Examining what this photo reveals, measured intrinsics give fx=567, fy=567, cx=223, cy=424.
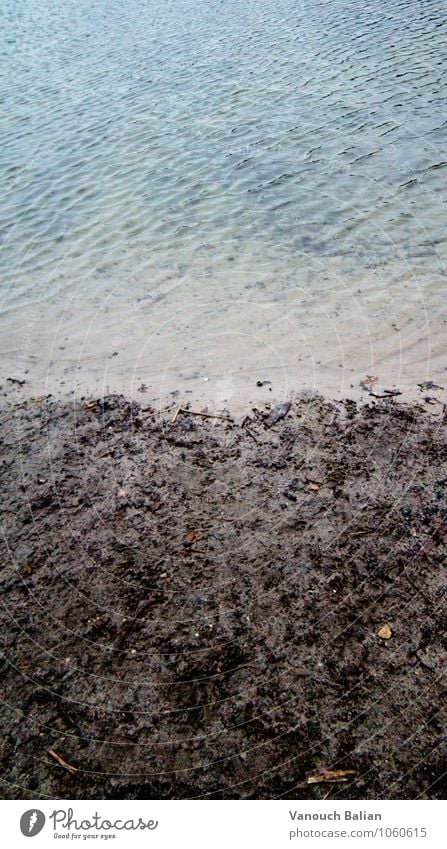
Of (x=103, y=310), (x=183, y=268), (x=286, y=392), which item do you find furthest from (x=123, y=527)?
(x=183, y=268)

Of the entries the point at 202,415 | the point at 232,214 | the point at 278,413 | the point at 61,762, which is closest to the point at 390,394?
the point at 278,413

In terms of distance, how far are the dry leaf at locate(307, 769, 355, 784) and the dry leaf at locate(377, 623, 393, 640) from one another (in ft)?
3.83

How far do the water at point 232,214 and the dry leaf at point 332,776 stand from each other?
4852mm

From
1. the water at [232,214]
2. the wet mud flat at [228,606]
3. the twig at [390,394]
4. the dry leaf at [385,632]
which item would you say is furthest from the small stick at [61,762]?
the twig at [390,394]

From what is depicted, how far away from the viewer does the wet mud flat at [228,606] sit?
436 cm

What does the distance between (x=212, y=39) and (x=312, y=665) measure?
91.5 ft

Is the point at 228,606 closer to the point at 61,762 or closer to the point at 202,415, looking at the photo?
the point at 61,762

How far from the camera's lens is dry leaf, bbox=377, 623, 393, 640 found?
505 centimetres

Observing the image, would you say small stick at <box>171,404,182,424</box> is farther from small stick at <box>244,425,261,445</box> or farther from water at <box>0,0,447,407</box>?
small stick at <box>244,425,261,445</box>

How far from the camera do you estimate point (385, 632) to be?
508 cm

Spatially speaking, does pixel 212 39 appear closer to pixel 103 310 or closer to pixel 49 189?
pixel 49 189

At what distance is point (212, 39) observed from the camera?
2514 cm

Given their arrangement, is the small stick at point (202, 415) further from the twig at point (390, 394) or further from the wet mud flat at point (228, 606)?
the twig at point (390, 394)

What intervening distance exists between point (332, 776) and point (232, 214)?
11.6 m
